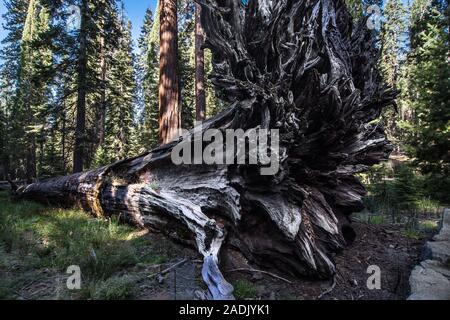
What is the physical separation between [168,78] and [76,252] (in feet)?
19.9

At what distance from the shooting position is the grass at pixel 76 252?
342 centimetres

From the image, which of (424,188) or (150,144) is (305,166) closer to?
(424,188)

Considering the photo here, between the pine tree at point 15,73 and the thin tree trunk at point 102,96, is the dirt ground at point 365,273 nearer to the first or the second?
the thin tree trunk at point 102,96

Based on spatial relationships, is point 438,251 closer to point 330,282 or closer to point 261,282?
point 330,282

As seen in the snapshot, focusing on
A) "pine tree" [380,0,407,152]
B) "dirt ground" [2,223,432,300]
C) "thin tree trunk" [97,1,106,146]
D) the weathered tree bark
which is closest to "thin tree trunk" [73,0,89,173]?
"thin tree trunk" [97,1,106,146]

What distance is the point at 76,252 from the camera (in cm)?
434

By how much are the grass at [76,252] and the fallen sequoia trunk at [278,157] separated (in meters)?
0.61

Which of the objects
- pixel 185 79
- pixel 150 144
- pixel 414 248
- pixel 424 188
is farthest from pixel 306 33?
pixel 150 144

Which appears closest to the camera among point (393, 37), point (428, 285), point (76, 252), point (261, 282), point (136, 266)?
point (428, 285)

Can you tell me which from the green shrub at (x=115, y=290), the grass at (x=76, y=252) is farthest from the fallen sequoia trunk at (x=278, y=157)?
the green shrub at (x=115, y=290)

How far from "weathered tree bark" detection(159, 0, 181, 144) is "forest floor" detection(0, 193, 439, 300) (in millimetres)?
3797

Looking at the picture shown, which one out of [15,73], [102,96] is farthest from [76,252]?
[15,73]

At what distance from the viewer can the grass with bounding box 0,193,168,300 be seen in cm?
342

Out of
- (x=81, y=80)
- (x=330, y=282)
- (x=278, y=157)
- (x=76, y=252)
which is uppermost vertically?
(x=81, y=80)
